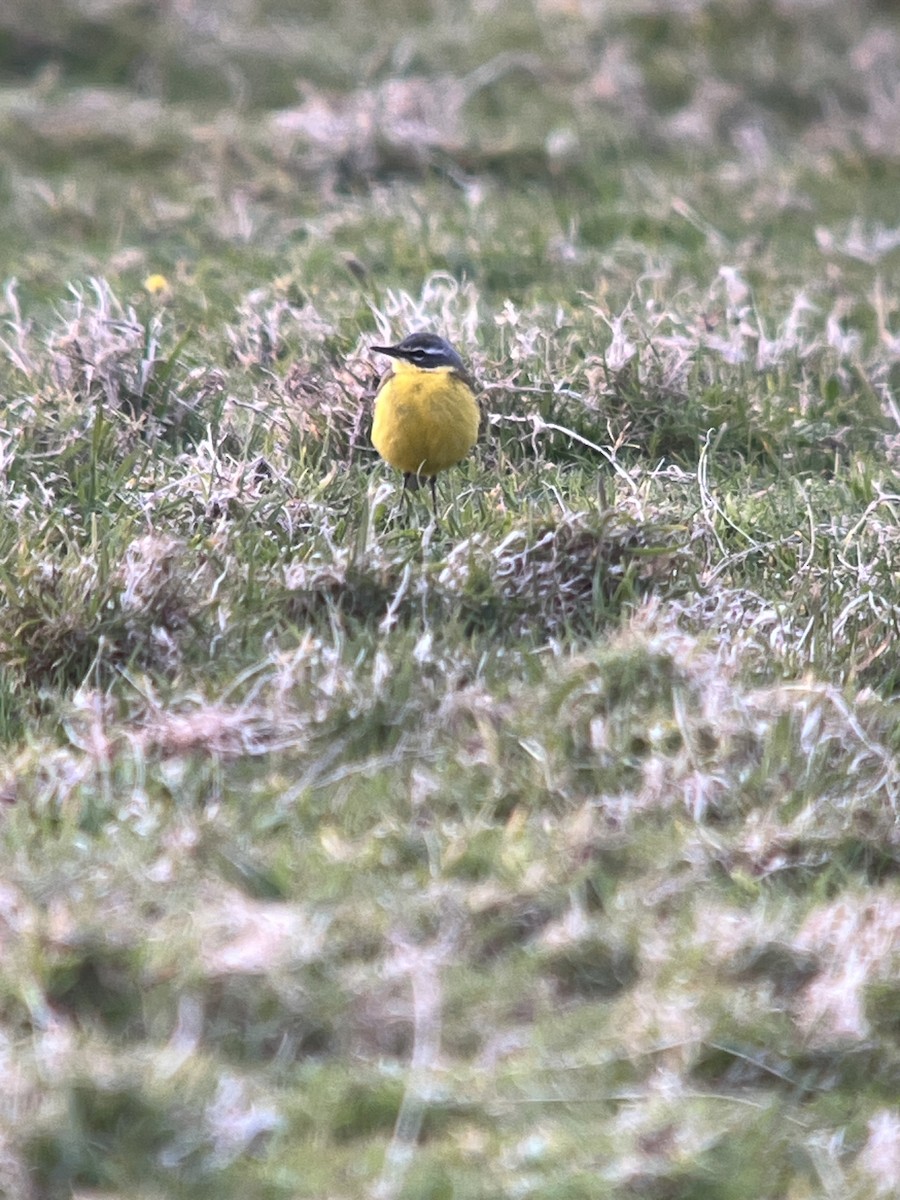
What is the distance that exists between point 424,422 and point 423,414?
0.9 inches

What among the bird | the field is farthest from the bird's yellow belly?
the field

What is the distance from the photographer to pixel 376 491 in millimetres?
5203

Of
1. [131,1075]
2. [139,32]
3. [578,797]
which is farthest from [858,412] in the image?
[139,32]

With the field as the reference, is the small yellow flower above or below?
above

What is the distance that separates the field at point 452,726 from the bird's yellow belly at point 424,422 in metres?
0.15

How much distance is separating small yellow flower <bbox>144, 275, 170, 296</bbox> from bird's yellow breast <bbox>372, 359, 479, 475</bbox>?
2.15 m

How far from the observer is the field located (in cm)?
335

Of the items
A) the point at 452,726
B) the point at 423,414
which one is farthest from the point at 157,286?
the point at 452,726

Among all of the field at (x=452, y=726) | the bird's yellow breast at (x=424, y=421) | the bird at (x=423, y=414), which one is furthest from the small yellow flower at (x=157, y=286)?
the bird's yellow breast at (x=424, y=421)

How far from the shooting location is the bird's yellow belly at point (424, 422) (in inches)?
208

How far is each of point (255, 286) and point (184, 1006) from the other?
4.63m

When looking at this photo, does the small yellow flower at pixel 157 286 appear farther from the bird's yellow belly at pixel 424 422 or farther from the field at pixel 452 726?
the bird's yellow belly at pixel 424 422

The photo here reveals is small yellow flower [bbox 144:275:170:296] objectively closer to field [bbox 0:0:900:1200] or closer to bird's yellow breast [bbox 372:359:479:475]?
field [bbox 0:0:900:1200]

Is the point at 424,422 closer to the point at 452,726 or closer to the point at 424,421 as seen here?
the point at 424,421
